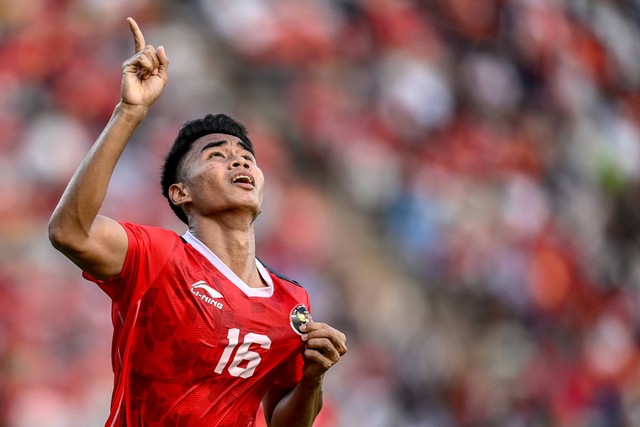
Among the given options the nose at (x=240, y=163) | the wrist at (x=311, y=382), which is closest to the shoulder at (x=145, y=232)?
the nose at (x=240, y=163)

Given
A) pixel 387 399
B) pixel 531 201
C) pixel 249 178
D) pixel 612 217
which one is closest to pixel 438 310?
pixel 387 399

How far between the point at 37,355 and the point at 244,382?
119 inches

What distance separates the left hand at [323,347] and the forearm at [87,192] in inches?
34.9

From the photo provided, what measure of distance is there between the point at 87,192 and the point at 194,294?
1.93ft

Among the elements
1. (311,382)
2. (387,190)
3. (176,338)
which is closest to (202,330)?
(176,338)

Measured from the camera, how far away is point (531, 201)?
29.6 feet

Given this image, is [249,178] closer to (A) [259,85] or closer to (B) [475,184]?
(A) [259,85]

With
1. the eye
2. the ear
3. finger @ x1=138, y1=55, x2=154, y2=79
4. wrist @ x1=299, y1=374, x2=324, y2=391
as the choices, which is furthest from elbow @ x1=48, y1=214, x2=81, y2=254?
wrist @ x1=299, y1=374, x2=324, y2=391

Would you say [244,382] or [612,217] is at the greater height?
[612,217]

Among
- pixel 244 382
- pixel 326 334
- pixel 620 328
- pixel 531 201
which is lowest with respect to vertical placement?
pixel 244 382

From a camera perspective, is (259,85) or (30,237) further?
(259,85)

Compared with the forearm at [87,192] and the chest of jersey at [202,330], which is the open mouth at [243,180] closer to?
the chest of jersey at [202,330]

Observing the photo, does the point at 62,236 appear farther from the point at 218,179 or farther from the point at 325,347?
the point at 325,347

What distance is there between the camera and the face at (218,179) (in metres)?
3.20
